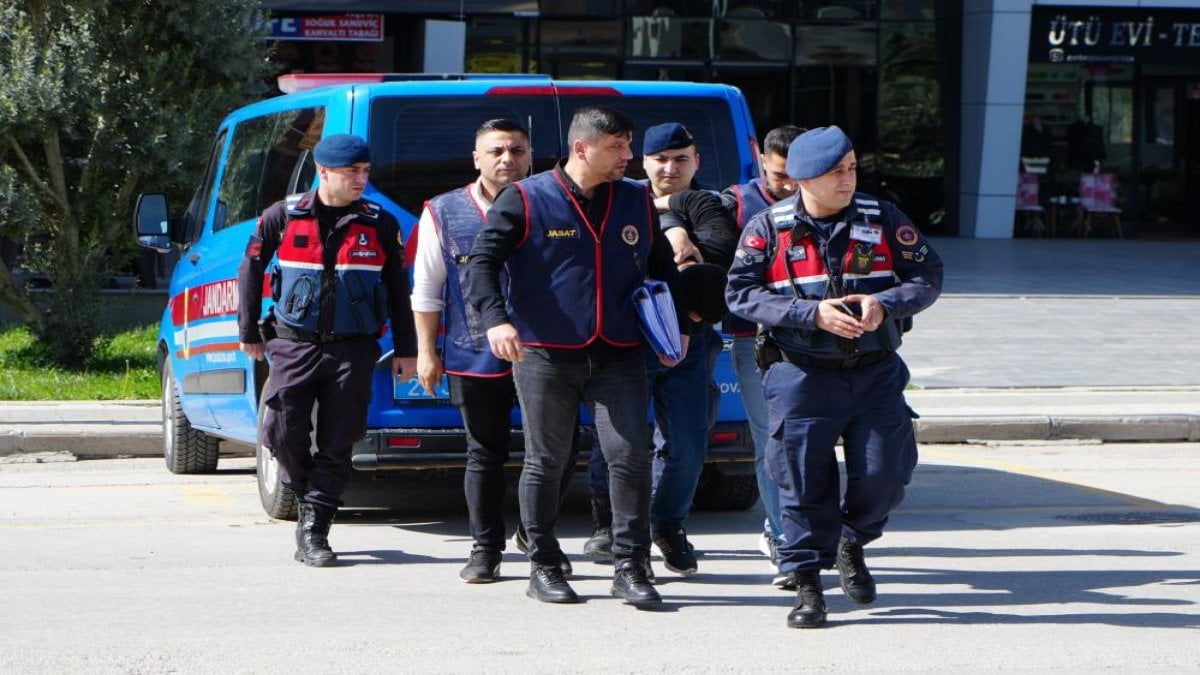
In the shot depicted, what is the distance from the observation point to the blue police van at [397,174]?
7.71 metres

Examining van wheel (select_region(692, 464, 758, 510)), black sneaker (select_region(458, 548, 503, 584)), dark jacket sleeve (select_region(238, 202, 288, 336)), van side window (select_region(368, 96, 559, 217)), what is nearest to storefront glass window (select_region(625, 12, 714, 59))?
van wheel (select_region(692, 464, 758, 510))

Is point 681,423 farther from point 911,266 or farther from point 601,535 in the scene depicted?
point 911,266

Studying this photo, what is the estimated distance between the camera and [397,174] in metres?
7.77

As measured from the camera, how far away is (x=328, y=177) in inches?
283

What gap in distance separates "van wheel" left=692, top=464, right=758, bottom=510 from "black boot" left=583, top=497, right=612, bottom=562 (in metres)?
1.26

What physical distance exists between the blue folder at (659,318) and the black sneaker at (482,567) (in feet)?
3.76

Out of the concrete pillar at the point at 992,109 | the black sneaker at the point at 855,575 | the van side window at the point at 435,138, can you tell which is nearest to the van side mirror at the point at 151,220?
the van side window at the point at 435,138

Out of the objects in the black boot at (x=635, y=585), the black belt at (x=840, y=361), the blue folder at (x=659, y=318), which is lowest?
the black boot at (x=635, y=585)

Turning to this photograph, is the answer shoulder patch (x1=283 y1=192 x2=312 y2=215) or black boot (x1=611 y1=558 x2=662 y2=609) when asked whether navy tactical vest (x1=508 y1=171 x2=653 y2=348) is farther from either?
shoulder patch (x1=283 y1=192 x2=312 y2=215)

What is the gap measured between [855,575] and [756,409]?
34.5 inches

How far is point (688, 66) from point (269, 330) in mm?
20631

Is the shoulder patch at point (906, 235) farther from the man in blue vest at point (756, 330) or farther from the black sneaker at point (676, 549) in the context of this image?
the black sneaker at point (676, 549)

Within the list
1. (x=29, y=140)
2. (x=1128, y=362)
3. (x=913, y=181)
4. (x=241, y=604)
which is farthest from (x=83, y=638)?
(x=913, y=181)

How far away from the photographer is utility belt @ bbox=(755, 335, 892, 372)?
20.3 ft
